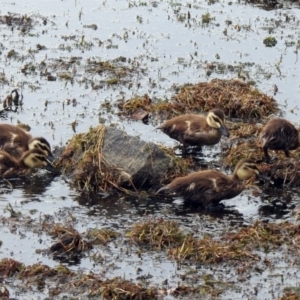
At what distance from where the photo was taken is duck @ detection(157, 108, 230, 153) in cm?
1310

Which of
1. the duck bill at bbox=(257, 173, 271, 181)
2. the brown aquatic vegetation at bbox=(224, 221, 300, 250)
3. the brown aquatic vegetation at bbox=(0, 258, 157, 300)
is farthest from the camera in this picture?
the duck bill at bbox=(257, 173, 271, 181)

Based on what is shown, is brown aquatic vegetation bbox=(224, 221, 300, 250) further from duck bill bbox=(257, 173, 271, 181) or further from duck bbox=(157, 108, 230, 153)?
duck bbox=(157, 108, 230, 153)

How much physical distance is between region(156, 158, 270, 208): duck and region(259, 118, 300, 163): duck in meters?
1.24

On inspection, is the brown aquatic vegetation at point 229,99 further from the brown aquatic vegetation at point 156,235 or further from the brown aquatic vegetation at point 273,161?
the brown aquatic vegetation at point 156,235

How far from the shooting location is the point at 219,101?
580 inches

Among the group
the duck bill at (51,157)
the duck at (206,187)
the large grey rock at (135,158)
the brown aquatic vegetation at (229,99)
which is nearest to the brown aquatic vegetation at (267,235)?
the duck at (206,187)

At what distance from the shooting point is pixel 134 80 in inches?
634

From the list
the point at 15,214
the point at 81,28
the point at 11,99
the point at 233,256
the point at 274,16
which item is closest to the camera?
the point at 233,256

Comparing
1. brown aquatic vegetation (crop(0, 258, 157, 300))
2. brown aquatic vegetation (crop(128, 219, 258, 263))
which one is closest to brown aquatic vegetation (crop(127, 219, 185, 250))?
brown aquatic vegetation (crop(128, 219, 258, 263))

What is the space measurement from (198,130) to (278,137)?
1195 millimetres

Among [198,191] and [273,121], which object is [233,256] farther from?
[273,121]

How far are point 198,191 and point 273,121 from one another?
2027mm

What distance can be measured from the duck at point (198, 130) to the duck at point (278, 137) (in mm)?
704

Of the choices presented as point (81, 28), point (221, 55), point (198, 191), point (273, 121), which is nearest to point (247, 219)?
point (198, 191)
